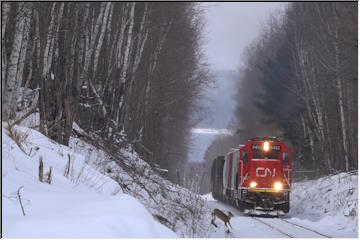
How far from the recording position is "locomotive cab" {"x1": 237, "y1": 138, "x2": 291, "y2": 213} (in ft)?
67.0

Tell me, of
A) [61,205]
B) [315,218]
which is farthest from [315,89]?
[61,205]

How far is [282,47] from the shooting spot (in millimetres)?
35156

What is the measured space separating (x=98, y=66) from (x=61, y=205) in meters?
13.8

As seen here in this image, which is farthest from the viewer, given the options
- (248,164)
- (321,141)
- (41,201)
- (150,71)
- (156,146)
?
(321,141)

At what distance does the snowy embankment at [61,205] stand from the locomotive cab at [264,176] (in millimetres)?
12259

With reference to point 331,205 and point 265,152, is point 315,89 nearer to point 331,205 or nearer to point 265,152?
point 265,152

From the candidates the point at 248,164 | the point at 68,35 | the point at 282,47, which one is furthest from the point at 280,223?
the point at 282,47

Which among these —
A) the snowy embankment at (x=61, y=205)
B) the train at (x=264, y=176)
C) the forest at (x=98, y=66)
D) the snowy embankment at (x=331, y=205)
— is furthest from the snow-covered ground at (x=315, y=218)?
the snowy embankment at (x=61, y=205)

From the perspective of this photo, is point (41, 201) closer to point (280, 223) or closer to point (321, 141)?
point (280, 223)

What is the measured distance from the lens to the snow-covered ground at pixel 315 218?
570 inches

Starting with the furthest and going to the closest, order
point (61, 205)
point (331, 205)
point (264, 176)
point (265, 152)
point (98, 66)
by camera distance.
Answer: point (265, 152), point (264, 176), point (331, 205), point (98, 66), point (61, 205)

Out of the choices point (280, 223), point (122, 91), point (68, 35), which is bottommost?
point (280, 223)

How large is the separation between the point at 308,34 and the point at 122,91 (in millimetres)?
14727

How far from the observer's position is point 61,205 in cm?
557
